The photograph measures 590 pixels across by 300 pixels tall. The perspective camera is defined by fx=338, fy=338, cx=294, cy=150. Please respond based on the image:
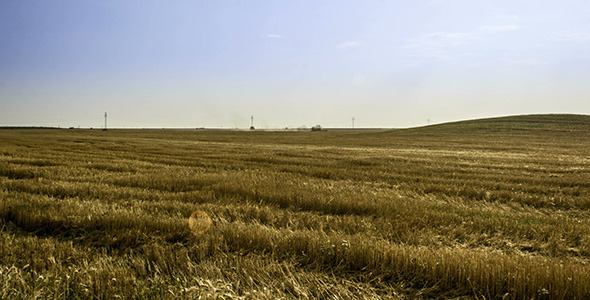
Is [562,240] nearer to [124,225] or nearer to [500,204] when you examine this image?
[500,204]

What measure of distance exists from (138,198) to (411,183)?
27.8 feet

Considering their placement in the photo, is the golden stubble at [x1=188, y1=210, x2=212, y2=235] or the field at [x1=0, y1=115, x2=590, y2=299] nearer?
the field at [x1=0, y1=115, x2=590, y2=299]

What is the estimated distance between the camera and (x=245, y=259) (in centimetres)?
398

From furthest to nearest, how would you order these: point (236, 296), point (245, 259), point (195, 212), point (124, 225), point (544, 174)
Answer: point (544, 174) → point (195, 212) → point (124, 225) → point (245, 259) → point (236, 296)

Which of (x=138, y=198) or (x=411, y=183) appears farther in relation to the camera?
(x=411, y=183)

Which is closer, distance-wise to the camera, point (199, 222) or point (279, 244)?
point (279, 244)

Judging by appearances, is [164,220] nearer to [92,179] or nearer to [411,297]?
[411,297]

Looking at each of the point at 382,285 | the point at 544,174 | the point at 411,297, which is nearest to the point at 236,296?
the point at 382,285

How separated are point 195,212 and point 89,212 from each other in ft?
5.88

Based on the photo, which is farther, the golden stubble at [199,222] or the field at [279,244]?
the golden stubble at [199,222]

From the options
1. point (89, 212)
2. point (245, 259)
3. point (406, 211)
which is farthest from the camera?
point (406, 211)

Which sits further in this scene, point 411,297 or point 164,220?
point 164,220

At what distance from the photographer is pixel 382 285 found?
361 cm

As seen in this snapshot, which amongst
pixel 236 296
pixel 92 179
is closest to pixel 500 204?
pixel 236 296
